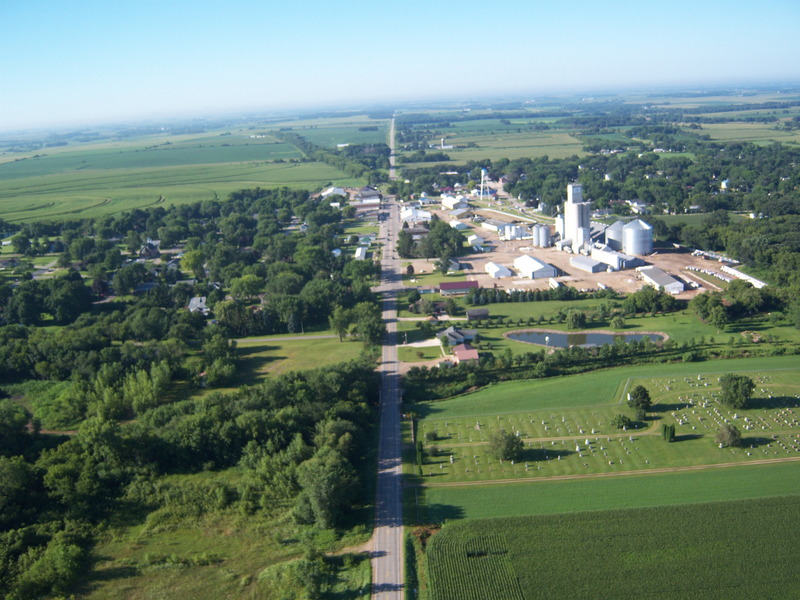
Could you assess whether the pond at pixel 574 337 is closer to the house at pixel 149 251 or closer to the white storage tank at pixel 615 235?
the white storage tank at pixel 615 235

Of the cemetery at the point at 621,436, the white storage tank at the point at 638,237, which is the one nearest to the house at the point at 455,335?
the cemetery at the point at 621,436

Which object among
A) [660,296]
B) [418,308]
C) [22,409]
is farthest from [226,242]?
[660,296]

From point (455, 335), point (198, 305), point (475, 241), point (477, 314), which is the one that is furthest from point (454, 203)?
point (455, 335)

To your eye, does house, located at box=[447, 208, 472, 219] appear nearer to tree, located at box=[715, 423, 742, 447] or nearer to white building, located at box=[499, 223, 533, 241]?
white building, located at box=[499, 223, 533, 241]

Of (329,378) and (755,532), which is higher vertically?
(329,378)

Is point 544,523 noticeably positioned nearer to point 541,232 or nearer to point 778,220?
point 541,232

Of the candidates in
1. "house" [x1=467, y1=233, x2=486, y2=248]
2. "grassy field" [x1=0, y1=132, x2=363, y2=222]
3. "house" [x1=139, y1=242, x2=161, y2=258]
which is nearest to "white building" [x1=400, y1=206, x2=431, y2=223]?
"house" [x1=467, y1=233, x2=486, y2=248]
